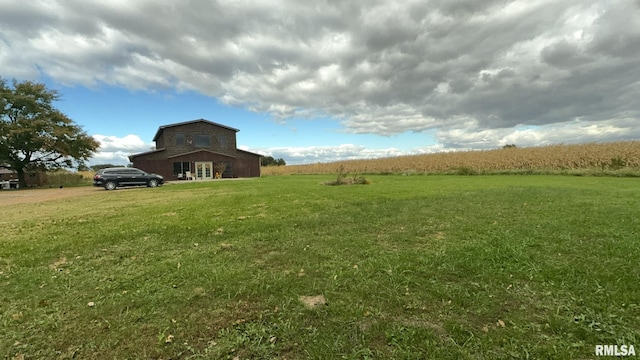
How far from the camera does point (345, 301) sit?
312 centimetres

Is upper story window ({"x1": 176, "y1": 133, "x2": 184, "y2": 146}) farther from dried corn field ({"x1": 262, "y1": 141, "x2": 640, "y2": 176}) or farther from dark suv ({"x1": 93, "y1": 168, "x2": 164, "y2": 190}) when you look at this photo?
dried corn field ({"x1": 262, "y1": 141, "x2": 640, "y2": 176})

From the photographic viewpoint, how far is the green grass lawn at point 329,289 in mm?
2463

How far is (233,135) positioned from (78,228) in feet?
101

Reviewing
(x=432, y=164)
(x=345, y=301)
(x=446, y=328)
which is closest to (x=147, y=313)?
(x=345, y=301)

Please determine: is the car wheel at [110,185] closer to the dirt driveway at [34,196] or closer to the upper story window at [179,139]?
the dirt driveway at [34,196]

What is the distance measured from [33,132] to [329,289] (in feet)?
113

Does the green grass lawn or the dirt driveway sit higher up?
the dirt driveway

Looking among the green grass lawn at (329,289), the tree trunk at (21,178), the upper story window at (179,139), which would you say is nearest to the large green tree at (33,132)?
the tree trunk at (21,178)

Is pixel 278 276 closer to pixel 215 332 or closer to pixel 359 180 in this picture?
pixel 215 332

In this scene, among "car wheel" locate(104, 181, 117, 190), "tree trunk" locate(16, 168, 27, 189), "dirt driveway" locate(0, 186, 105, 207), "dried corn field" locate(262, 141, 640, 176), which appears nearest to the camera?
"dirt driveway" locate(0, 186, 105, 207)

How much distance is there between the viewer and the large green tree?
1052 inches

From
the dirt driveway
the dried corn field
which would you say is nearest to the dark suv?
the dirt driveway

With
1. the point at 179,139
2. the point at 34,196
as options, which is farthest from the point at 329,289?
the point at 179,139

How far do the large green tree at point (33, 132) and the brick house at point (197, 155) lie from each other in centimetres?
538
